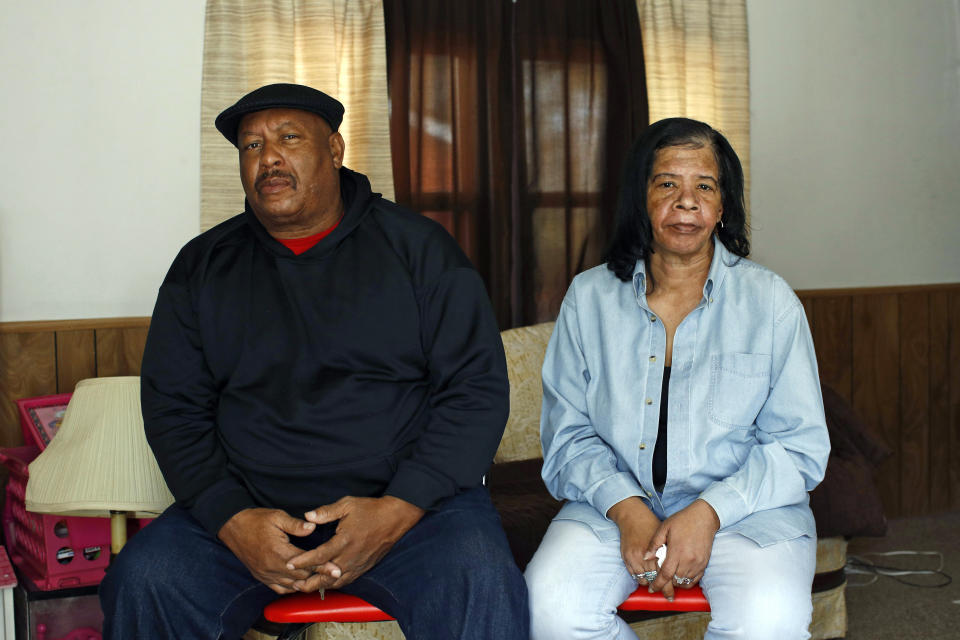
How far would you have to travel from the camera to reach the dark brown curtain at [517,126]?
3014mm

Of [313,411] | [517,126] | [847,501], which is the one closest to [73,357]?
[313,411]

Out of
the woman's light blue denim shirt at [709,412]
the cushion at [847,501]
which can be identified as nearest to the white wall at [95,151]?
the woman's light blue denim shirt at [709,412]

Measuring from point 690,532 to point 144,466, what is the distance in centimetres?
122

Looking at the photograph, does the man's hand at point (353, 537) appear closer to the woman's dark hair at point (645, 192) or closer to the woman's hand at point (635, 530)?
the woman's hand at point (635, 530)

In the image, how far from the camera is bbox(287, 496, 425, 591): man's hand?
166cm

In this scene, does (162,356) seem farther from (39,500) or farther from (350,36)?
(350,36)

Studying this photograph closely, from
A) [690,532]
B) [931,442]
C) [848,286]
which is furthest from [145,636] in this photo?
[931,442]

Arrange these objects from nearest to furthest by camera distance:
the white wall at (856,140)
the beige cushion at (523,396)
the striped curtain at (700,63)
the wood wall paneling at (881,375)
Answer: the beige cushion at (523,396)
the striped curtain at (700,63)
the white wall at (856,140)
the wood wall paneling at (881,375)

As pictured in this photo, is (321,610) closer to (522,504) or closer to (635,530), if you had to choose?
(635,530)

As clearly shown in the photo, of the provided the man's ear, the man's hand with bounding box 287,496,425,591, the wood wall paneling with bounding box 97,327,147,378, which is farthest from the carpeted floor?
the wood wall paneling with bounding box 97,327,147,378

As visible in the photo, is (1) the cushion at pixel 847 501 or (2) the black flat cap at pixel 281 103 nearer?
(2) the black flat cap at pixel 281 103

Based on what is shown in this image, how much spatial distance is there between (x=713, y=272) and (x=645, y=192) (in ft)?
0.77

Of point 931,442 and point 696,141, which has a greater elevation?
point 696,141

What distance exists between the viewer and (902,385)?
3.80 m
